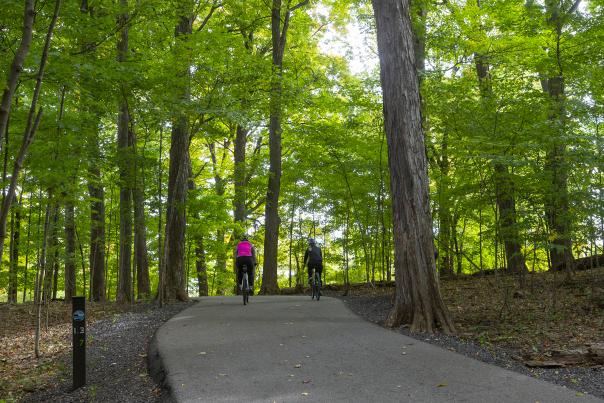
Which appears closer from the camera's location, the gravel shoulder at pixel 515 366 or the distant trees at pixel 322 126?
the gravel shoulder at pixel 515 366

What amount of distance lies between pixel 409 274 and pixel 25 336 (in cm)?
800

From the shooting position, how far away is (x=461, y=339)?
7230mm

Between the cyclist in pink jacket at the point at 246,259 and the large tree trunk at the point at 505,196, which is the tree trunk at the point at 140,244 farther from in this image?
the large tree trunk at the point at 505,196

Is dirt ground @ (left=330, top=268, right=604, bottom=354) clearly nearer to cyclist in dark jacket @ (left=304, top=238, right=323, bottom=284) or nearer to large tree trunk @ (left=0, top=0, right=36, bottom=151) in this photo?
cyclist in dark jacket @ (left=304, top=238, right=323, bottom=284)

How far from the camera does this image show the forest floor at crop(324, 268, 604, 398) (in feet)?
18.0

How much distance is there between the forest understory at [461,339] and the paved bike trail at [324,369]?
428mm

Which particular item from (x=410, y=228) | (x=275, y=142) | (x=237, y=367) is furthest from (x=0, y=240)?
(x=275, y=142)

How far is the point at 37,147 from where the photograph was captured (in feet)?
27.6

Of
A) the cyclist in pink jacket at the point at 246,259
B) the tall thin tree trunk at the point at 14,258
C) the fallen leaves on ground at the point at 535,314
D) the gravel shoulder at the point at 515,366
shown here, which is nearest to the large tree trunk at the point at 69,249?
the tall thin tree trunk at the point at 14,258

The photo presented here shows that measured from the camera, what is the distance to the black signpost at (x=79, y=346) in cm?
547

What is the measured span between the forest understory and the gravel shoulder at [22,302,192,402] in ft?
0.05

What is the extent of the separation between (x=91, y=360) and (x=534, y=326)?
688cm

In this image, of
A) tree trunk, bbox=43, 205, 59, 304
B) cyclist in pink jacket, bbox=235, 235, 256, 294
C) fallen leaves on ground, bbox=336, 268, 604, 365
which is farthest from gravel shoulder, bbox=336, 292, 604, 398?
tree trunk, bbox=43, 205, 59, 304

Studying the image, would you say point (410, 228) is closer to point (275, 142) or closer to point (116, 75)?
point (116, 75)
